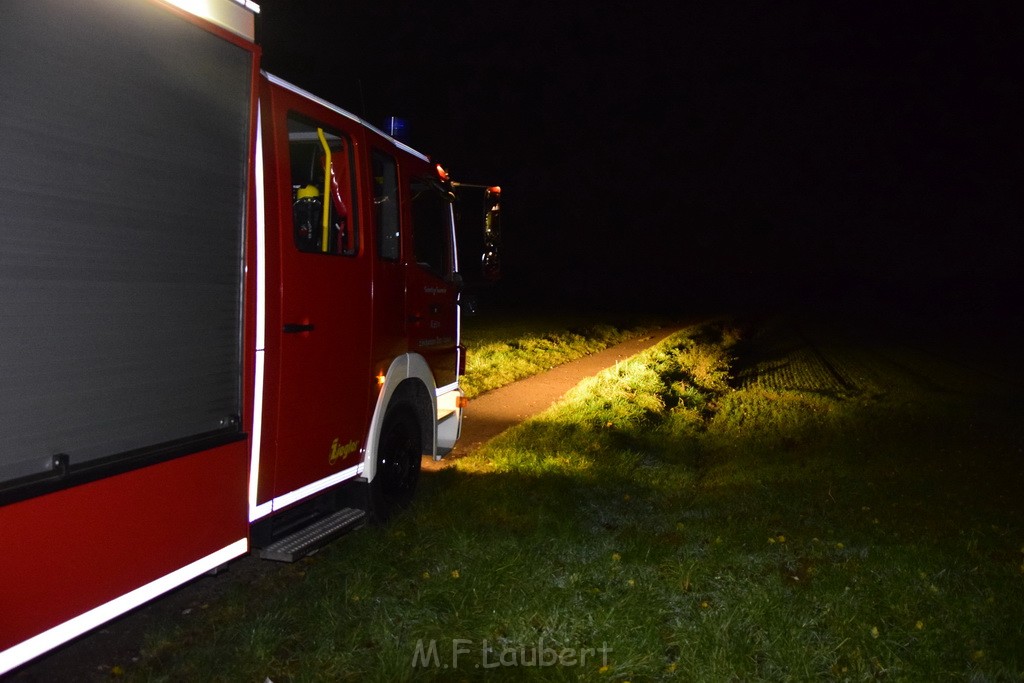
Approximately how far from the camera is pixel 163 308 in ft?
11.0

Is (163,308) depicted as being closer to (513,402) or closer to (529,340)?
(513,402)

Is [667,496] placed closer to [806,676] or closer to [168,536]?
[806,676]

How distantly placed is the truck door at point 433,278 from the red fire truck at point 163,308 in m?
0.73

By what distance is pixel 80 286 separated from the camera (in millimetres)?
2951

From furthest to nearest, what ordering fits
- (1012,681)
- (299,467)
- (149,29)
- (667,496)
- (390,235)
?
(667,496)
(390,235)
(299,467)
(1012,681)
(149,29)

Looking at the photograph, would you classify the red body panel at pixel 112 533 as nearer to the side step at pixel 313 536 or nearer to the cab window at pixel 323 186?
the side step at pixel 313 536

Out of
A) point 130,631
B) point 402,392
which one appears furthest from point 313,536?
point 402,392

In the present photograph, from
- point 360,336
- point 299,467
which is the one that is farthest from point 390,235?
point 299,467

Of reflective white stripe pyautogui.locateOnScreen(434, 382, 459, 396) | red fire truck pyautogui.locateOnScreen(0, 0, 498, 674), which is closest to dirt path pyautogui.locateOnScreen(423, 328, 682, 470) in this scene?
reflective white stripe pyautogui.locateOnScreen(434, 382, 459, 396)

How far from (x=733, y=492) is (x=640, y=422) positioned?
3298mm

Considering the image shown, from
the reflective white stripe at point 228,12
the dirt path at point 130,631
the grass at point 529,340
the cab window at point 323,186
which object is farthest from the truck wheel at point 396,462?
the grass at point 529,340

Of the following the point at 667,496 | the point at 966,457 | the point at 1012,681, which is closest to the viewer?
the point at 1012,681

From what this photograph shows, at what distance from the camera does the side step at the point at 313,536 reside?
4.29m

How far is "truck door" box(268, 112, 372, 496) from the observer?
4285mm
